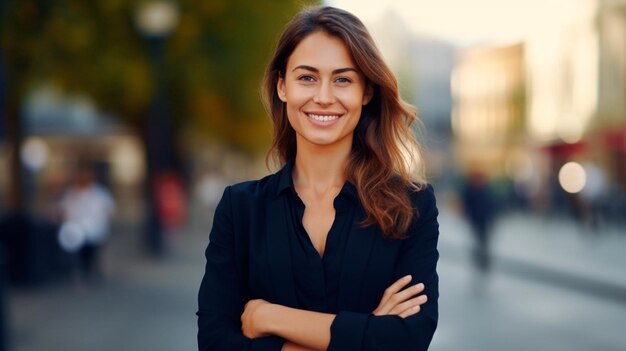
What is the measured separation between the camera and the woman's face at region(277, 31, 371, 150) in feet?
7.88

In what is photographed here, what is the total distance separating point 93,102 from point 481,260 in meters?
14.9

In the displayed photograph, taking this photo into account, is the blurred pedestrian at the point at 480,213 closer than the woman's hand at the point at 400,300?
No

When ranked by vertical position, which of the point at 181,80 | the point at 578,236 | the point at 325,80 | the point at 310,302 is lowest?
the point at 578,236

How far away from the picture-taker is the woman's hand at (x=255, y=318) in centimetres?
242

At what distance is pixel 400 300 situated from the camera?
7.80 ft

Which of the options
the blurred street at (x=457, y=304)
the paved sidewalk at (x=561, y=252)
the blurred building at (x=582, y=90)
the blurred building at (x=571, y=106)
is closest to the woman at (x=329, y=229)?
the blurred street at (x=457, y=304)

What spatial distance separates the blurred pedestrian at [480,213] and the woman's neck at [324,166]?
38.7ft

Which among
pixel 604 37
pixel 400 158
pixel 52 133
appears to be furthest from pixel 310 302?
pixel 52 133

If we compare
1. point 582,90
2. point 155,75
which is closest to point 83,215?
point 155,75

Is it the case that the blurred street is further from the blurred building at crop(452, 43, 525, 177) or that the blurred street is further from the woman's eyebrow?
the blurred building at crop(452, 43, 525, 177)

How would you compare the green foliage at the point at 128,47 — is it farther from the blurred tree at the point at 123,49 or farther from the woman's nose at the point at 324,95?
the woman's nose at the point at 324,95

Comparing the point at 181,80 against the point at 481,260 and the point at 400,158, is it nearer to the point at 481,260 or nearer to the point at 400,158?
the point at 481,260

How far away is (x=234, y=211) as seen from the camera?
2.51 m

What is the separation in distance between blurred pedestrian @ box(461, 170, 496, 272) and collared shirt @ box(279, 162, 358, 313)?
1189 cm
